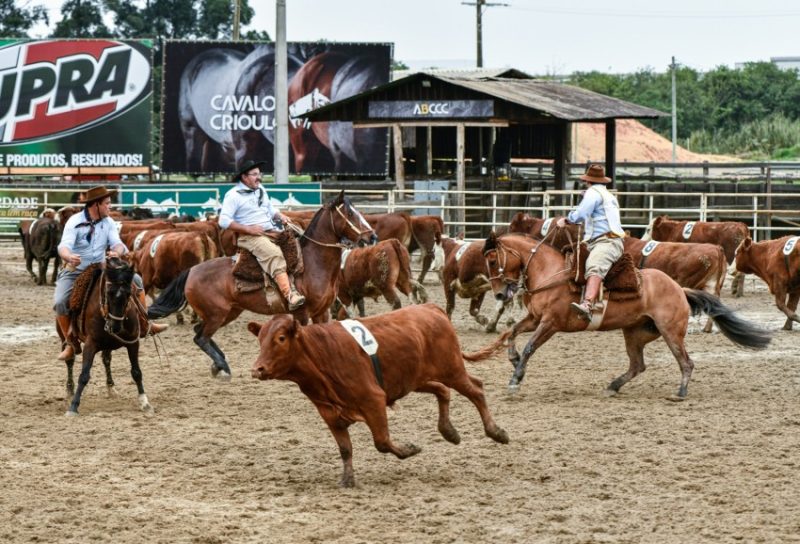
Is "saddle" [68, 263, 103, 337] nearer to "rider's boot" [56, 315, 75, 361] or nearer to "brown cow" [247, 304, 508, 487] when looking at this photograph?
"rider's boot" [56, 315, 75, 361]

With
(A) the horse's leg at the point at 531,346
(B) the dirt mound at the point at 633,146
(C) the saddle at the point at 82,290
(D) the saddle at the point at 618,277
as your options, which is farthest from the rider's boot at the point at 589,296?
(B) the dirt mound at the point at 633,146

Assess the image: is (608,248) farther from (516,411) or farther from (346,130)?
(346,130)

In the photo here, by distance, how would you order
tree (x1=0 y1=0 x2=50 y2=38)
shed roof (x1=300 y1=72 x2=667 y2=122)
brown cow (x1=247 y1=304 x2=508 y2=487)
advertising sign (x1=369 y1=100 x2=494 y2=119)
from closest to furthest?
brown cow (x1=247 y1=304 x2=508 y2=487), shed roof (x1=300 y1=72 x2=667 y2=122), advertising sign (x1=369 y1=100 x2=494 y2=119), tree (x1=0 y1=0 x2=50 y2=38)

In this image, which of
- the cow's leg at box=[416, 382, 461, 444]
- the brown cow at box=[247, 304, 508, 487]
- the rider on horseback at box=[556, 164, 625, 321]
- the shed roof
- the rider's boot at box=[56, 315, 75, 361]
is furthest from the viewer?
the shed roof

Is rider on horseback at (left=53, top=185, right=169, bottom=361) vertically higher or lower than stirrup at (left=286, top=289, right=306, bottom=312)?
higher

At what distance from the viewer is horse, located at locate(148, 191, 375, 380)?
11.8m

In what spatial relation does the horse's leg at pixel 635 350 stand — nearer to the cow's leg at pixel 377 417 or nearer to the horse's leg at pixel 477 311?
the cow's leg at pixel 377 417

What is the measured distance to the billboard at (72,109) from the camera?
33.8 m

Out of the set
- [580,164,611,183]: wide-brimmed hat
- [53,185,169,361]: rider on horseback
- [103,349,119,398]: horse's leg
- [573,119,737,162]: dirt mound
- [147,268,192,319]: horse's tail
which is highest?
[573,119,737,162]: dirt mound

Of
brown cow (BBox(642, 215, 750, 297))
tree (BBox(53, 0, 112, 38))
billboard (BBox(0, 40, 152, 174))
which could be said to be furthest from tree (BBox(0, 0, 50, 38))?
brown cow (BBox(642, 215, 750, 297))

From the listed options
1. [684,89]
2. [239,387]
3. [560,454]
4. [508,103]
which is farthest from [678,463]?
[684,89]

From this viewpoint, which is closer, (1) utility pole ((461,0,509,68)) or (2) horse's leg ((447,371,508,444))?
(2) horse's leg ((447,371,508,444))

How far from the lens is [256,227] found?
11492mm

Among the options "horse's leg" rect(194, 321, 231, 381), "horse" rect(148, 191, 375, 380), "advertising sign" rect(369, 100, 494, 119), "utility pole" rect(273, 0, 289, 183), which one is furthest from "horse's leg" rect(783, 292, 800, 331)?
"advertising sign" rect(369, 100, 494, 119)
